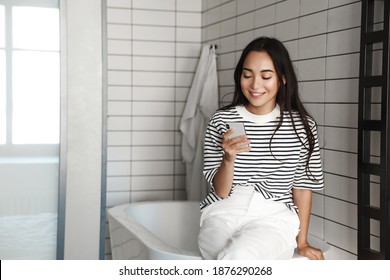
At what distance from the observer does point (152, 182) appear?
11.8 feet

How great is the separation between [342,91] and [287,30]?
0.51 meters

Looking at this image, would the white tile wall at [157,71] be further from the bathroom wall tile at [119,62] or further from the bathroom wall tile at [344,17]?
the bathroom wall tile at [344,17]

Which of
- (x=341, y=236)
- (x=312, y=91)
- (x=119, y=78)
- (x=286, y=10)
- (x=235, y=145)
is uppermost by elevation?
(x=286, y=10)

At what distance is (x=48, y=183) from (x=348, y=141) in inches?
46.4

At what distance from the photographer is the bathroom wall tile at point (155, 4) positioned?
11.4 feet

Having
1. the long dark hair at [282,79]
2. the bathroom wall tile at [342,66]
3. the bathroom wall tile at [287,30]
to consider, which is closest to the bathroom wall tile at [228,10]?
the bathroom wall tile at [287,30]

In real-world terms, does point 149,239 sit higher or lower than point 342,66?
lower

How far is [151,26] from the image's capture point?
3512 mm

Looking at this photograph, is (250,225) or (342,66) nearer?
(250,225)

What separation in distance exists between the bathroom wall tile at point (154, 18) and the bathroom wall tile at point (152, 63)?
0.21m

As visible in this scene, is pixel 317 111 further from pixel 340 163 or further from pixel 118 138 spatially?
pixel 118 138

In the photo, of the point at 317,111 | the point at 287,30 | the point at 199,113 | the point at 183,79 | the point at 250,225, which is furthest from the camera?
the point at 183,79

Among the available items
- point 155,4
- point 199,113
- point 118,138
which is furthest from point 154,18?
point 118,138
